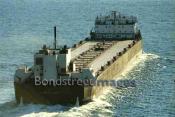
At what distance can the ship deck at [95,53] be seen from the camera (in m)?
57.5

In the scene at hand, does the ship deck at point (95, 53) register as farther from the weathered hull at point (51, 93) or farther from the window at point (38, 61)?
the weathered hull at point (51, 93)

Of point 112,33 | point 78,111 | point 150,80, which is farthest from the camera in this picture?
point 112,33

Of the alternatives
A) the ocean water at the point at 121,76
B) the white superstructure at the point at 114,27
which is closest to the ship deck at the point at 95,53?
the white superstructure at the point at 114,27

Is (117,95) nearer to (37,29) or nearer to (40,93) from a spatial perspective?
(40,93)

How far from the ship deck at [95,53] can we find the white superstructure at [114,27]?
2291 millimetres

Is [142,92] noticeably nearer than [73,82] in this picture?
No

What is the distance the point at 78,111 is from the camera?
4556 centimetres

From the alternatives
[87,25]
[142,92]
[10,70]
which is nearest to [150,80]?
[142,92]

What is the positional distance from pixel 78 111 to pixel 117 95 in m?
8.44

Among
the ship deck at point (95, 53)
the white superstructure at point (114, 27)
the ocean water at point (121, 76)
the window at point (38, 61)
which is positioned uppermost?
the white superstructure at point (114, 27)

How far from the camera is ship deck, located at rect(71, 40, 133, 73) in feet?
189

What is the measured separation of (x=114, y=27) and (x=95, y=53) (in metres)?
16.0

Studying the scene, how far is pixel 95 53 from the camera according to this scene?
214ft

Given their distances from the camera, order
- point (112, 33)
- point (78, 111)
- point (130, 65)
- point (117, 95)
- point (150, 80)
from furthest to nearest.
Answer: point (112, 33) < point (130, 65) < point (150, 80) < point (117, 95) < point (78, 111)
